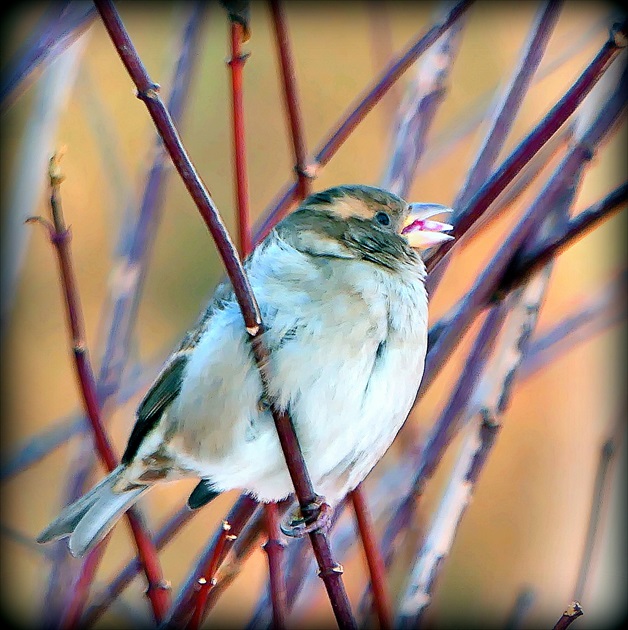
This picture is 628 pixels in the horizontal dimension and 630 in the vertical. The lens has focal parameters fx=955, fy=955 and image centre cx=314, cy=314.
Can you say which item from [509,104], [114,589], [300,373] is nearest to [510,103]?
[509,104]

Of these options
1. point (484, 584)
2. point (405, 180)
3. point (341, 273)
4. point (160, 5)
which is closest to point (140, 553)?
point (341, 273)

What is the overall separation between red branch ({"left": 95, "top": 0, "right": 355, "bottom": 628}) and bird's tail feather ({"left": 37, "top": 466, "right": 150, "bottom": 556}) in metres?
0.34

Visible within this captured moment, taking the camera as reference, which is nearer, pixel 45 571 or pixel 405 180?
pixel 405 180

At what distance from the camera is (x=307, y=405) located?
149 cm

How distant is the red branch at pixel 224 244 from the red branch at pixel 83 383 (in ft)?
0.54

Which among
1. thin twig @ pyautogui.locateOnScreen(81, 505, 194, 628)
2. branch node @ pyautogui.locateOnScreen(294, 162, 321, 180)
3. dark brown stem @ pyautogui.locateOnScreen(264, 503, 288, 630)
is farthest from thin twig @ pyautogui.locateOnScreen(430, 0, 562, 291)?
thin twig @ pyautogui.locateOnScreen(81, 505, 194, 628)

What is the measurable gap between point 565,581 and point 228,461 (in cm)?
198

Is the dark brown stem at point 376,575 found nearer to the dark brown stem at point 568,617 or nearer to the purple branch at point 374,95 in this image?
the dark brown stem at point 568,617

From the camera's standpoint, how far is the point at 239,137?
50.0 inches

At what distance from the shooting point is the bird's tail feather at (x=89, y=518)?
149 centimetres

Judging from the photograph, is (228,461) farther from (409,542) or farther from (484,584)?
(484,584)

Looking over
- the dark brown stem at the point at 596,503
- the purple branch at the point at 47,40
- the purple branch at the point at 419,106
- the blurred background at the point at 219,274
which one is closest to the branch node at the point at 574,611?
the dark brown stem at the point at 596,503

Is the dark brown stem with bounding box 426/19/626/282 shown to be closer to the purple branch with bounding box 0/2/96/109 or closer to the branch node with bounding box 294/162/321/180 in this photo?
the branch node with bounding box 294/162/321/180

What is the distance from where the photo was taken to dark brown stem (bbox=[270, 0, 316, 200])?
4.02ft
